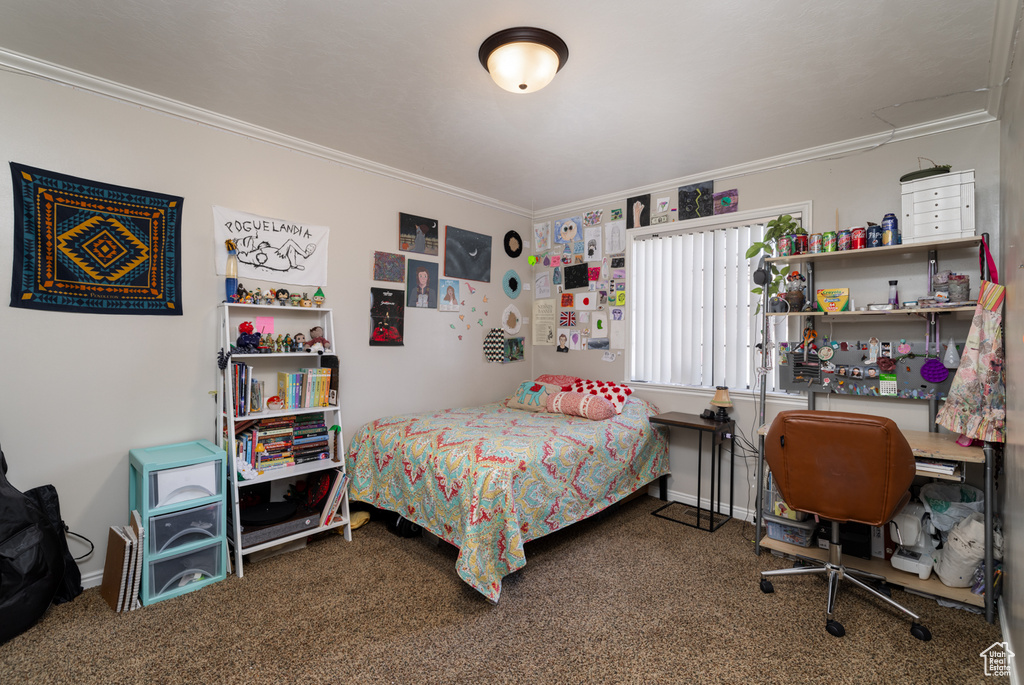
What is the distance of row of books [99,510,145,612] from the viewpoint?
215 cm

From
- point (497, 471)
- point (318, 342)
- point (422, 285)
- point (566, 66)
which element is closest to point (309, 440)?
point (318, 342)

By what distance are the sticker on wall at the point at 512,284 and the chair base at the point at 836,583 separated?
291 cm

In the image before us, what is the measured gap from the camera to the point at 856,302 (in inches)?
114

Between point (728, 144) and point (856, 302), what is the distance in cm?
127

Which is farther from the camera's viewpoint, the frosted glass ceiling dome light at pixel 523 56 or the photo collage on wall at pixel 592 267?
the photo collage on wall at pixel 592 267

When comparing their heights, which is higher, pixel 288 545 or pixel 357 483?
pixel 357 483

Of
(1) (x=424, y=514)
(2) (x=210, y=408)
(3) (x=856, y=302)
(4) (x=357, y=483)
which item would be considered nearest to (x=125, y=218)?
(2) (x=210, y=408)

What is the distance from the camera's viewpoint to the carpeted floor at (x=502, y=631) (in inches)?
70.1

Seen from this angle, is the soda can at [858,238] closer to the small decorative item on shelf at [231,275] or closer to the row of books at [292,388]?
the row of books at [292,388]

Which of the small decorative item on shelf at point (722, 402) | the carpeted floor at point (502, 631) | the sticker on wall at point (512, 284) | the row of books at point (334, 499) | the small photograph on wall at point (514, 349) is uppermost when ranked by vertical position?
the sticker on wall at point (512, 284)

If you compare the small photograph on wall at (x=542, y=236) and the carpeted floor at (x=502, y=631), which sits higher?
the small photograph on wall at (x=542, y=236)

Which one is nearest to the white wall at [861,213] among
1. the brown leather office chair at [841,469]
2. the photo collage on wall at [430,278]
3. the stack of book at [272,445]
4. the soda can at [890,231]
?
the soda can at [890,231]

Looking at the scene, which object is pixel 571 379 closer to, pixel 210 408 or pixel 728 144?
pixel 728 144
